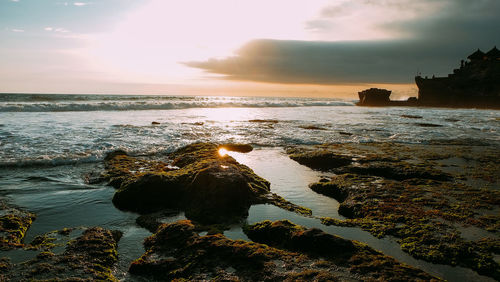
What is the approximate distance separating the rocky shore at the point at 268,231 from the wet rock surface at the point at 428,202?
2 centimetres

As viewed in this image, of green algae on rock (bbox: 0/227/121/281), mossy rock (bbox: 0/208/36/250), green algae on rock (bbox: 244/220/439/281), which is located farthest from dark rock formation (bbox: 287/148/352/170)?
mossy rock (bbox: 0/208/36/250)

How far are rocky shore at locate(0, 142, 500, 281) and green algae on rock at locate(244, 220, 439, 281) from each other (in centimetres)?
1

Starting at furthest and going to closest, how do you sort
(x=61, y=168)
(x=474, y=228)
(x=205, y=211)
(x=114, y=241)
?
1. (x=61, y=168)
2. (x=205, y=211)
3. (x=474, y=228)
4. (x=114, y=241)

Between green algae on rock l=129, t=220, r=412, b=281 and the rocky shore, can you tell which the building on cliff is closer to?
the rocky shore

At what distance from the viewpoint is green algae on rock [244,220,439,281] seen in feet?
10.9

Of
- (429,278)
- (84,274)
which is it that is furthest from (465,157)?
(84,274)

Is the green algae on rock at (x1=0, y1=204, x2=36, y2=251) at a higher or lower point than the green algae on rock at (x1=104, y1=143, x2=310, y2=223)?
lower

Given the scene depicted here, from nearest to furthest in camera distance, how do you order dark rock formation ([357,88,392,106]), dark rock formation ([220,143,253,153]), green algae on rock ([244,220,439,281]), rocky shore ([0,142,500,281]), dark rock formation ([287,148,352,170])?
green algae on rock ([244,220,439,281])
rocky shore ([0,142,500,281])
dark rock formation ([287,148,352,170])
dark rock formation ([220,143,253,153])
dark rock formation ([357,88,392,106])

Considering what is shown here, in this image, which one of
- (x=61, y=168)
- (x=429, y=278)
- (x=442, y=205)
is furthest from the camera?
(x=61, y=168)

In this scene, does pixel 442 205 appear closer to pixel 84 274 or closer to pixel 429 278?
pixel 429 278

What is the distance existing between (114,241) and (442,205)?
6.01 metres

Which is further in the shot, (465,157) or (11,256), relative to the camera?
(465,157)

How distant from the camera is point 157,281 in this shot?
3445mm

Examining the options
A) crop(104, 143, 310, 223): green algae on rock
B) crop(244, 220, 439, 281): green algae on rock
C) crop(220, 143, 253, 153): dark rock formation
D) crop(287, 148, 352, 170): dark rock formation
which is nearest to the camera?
crop(244, 220, 439, 281): green algae on rock
